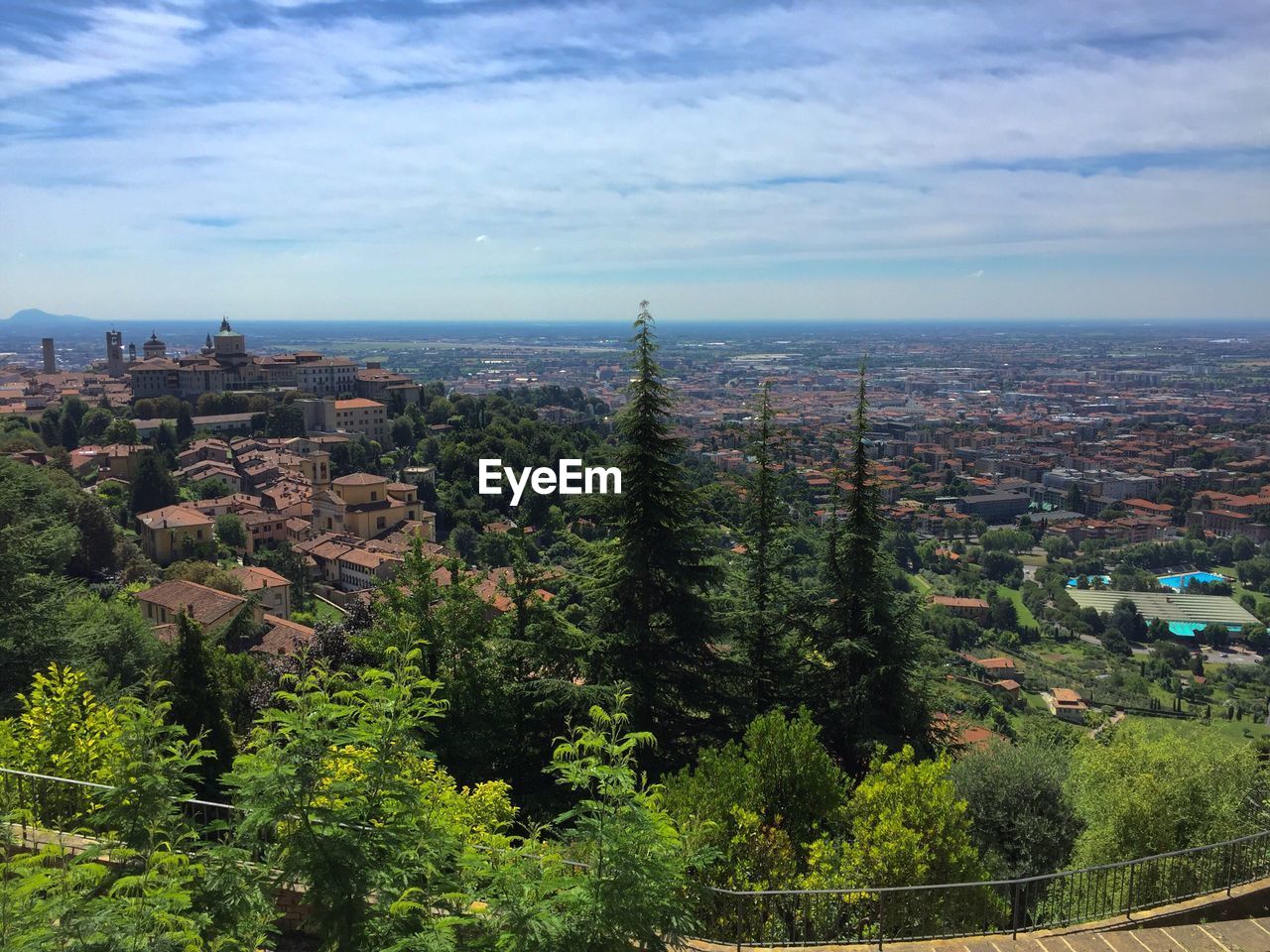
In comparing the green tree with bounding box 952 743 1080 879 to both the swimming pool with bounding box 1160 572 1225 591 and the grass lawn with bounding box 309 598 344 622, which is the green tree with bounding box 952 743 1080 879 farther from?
the swimming pool with bounding box 1160 572 1225 591

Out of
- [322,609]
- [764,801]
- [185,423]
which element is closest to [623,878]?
[764,801]

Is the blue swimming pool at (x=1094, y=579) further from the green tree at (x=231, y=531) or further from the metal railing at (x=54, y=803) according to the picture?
the metal railing at (x=54, y=803)

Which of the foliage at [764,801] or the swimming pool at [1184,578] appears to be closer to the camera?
the foliage at [764,801]

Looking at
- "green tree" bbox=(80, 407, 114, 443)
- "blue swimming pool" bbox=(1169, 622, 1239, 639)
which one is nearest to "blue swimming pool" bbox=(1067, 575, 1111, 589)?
"blue swimming pool" bbox=(1169, 622, 1239, 639)

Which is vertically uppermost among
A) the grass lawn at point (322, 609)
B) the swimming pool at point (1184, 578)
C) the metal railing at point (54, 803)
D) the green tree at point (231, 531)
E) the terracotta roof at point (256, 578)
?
the metal railing at point (54, 803)

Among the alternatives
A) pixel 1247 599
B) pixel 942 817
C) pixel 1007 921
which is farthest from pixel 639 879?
pixel 1247 599

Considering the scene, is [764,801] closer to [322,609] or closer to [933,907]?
[933,907]

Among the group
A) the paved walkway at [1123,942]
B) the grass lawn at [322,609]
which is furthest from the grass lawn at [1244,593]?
the paved walkway at [1123,942]
